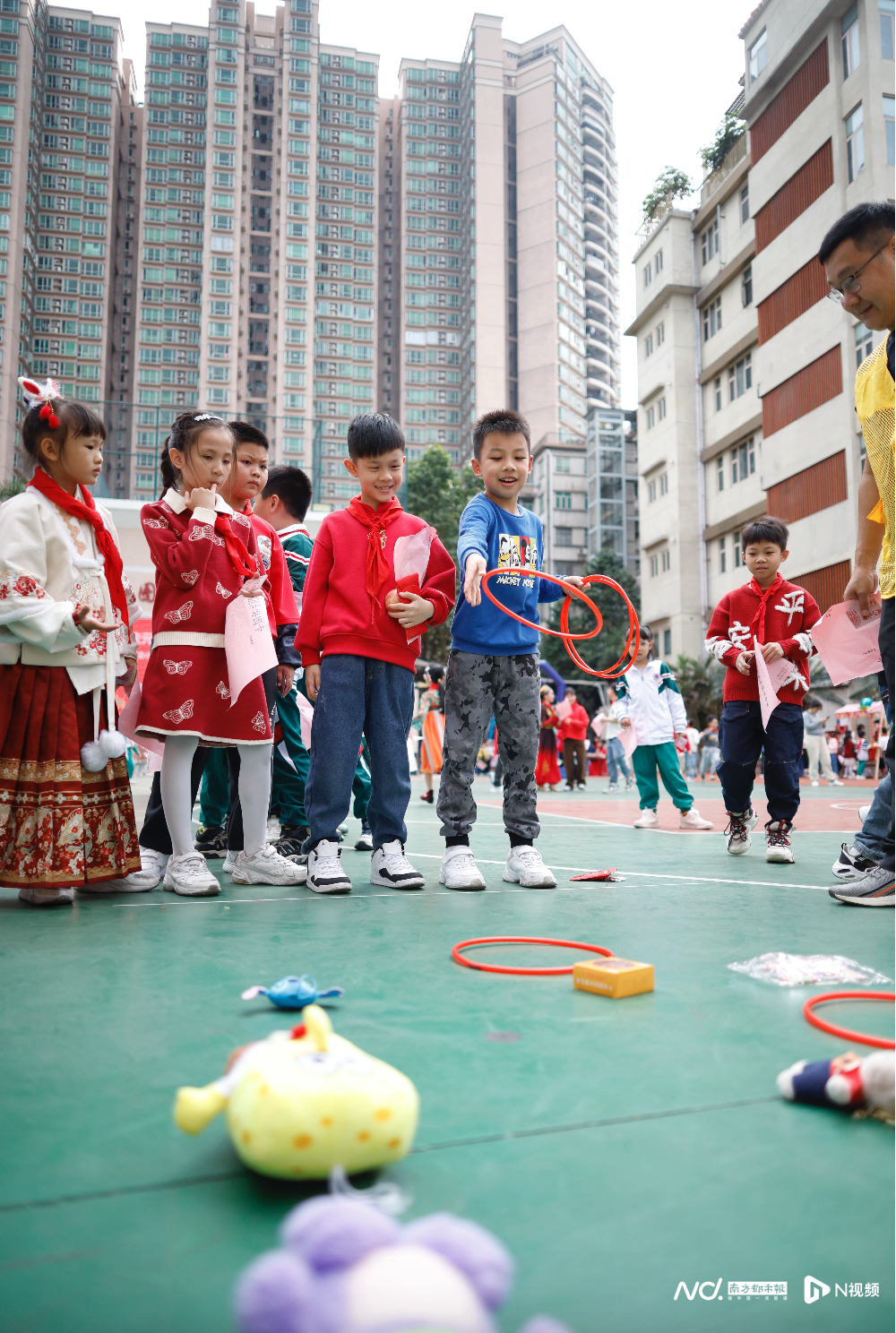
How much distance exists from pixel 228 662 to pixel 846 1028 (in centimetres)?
220

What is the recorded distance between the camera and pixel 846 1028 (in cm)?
147

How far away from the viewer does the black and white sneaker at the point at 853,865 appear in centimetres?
302

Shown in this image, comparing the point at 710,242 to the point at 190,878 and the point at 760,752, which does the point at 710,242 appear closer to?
the point at 760,752

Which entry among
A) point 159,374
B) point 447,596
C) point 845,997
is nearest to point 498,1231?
point 845,997

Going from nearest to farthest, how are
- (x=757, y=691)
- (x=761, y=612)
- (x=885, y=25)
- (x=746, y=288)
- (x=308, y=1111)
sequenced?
(x=308, y=1111) → (x=757, y=691) → (x=761, y=612) → (x=885, y=25) → (x=746, y=288)

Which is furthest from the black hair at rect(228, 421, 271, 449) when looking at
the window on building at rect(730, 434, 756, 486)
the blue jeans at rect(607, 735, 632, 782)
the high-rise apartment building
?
the window on building at rect(730, 434, 756, 486)

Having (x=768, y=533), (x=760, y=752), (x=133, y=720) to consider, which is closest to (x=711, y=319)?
(x=768, y=533)

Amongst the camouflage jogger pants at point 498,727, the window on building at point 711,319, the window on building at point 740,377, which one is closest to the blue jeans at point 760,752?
the camouflage jogger pants at point 498,727

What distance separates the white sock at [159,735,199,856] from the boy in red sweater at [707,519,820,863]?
2352mm

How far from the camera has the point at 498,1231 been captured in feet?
2.81

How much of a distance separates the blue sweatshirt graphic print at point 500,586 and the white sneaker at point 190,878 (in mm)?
1162

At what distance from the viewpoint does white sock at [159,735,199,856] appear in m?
3.04

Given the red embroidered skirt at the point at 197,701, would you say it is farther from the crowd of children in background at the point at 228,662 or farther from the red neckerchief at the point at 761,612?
the red neckerchief at the point at 761,612

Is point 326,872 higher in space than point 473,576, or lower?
lower
